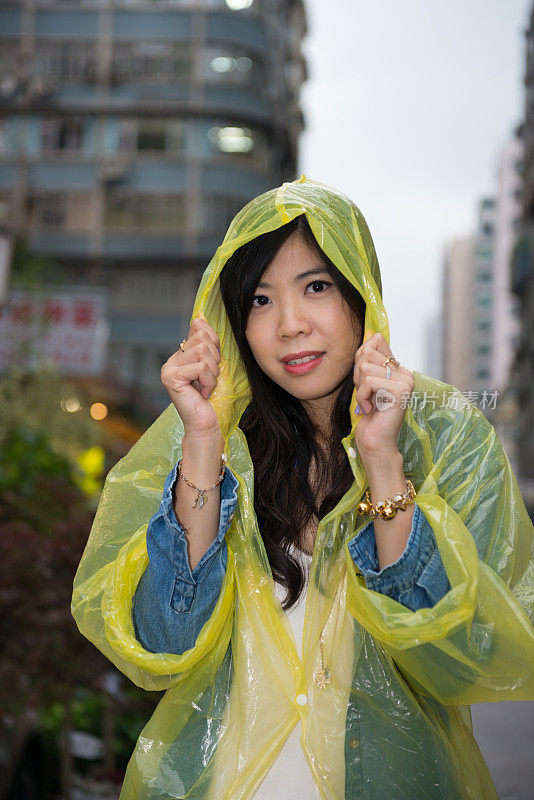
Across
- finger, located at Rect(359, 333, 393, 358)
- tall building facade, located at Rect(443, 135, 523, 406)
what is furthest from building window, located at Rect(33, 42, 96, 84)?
tall building facade, located at Rect(443, 135, 523, 406)

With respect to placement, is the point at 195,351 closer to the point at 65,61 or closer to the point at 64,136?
the point at 64,136

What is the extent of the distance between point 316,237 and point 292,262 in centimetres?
7

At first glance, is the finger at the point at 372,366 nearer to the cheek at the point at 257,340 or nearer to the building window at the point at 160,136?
the cheek at the point at 257,340

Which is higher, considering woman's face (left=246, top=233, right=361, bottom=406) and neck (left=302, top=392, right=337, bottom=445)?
woman's face (left=246, top=233, right=361, bottom=406)

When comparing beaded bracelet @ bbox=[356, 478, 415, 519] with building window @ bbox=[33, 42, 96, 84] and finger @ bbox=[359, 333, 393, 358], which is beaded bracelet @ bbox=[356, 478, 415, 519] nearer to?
finger @ bbox=[359, 333, 393, 358]

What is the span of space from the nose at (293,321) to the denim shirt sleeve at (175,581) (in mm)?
283

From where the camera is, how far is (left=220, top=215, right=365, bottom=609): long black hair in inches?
56.8

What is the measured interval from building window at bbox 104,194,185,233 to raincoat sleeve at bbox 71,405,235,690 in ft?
59.8

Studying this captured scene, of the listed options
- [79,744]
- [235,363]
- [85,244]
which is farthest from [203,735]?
[85,244]

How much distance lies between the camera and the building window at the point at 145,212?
19328 millimetres

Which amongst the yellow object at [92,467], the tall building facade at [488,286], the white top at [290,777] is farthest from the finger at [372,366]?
the tall building facade at [488,286]

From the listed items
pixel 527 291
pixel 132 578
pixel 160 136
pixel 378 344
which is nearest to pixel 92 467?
pixel 132 578

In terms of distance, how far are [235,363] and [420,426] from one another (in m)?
0.39

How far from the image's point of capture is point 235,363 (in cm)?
162
